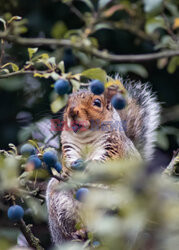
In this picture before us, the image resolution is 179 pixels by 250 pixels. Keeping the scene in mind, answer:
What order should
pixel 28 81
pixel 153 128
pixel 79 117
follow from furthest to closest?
pixel 28 81 < pixel 153 128 < pixel 79 117

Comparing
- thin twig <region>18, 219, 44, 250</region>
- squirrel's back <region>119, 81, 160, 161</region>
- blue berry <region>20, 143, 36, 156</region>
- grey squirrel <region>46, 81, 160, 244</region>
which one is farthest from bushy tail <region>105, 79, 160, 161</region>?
blue berry <region>20, 143, 36, 156</region>

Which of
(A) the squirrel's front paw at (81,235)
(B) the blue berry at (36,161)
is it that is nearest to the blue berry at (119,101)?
(B) the blue berry at (36,161)

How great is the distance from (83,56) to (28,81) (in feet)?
1.35

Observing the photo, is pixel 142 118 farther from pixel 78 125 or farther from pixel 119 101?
pixel 119 101

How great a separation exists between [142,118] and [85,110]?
43 cm

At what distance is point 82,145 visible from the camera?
1568 mm

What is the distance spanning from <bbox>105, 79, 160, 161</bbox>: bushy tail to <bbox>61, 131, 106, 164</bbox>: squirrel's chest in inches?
10.1

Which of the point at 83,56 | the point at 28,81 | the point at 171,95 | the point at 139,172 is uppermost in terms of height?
the point at 139,172

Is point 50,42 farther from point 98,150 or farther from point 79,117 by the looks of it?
point 98,150

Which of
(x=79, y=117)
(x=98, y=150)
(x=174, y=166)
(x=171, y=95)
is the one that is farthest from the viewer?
(x=171, y=95)

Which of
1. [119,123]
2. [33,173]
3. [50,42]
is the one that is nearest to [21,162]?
[33,173]

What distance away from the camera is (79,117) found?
4.79 ft

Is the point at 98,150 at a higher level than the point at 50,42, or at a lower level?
lower

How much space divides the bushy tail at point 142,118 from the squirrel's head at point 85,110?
0.87 feet
